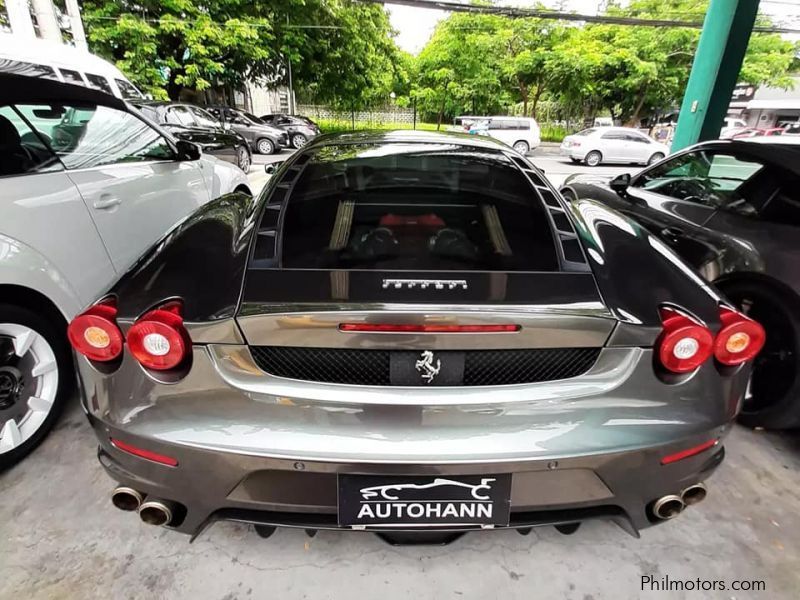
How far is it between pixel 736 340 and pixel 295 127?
16225 mm

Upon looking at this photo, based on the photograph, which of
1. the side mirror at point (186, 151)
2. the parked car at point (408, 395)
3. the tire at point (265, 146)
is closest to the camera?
the parked car at point (408, 395)

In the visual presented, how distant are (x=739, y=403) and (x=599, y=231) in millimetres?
720

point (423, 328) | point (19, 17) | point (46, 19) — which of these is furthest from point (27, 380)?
point (46, 19)

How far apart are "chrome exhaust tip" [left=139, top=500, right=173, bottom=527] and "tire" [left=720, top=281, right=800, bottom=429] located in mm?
2380

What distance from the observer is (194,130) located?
319 inches

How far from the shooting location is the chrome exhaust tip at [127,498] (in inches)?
49.3

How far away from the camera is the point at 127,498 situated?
1261 mm

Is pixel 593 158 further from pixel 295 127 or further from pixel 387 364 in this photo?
pixel 387 364

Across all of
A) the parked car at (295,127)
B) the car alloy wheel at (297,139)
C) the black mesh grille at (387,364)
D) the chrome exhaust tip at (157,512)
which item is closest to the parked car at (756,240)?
the black mesh grille at (387,364)

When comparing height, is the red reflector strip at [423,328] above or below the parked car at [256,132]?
above

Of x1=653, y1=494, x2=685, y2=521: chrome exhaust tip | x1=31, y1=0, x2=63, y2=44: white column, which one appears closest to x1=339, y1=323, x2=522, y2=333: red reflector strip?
x1=653, y1=494, x2=685, y2=521: chrome exhaust tip

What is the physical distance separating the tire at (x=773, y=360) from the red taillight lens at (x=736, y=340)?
104 centimetres

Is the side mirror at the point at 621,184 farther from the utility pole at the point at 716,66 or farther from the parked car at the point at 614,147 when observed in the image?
the parked car at the point at 614,147

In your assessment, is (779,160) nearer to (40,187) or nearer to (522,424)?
(522,424)
